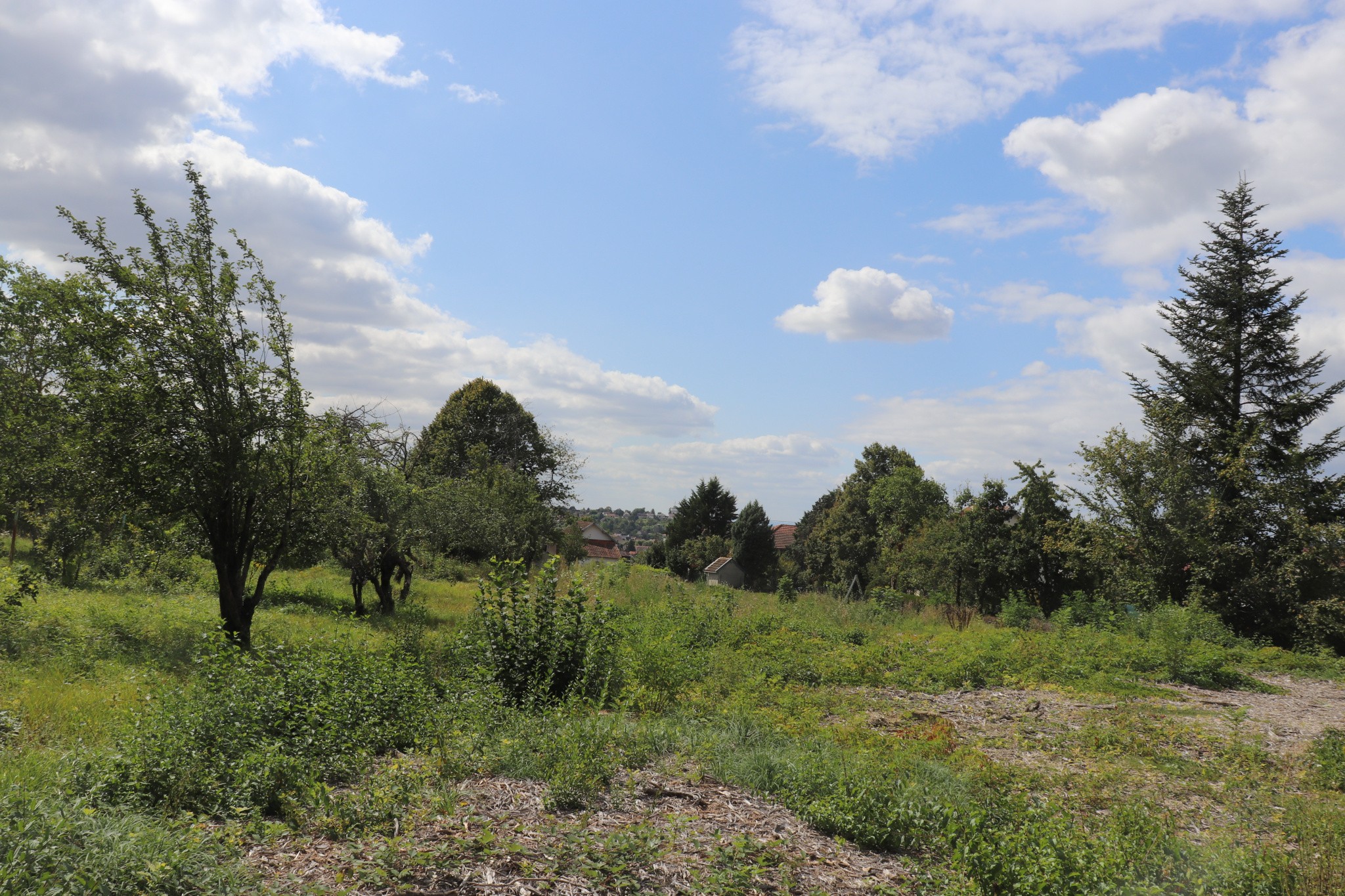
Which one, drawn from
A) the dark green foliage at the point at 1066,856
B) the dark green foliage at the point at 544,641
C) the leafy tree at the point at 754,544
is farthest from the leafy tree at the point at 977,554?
the leafy tree at the point at 754,544

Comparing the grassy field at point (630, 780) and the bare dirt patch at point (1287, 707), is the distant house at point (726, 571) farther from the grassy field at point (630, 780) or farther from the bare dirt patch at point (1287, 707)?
the grassy field at point (630, 780)

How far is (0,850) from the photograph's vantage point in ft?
10.9

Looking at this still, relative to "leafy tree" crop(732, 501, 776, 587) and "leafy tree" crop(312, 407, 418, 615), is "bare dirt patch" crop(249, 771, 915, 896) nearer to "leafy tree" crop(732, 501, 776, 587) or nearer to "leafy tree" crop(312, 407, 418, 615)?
"leafy tree" crop(312, 407, 418, 615)

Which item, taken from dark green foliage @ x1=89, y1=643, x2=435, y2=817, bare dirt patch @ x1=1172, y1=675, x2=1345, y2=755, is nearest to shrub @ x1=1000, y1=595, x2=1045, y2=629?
bare dirt patch @ x1=1172, y1=675, x2=1345, y2=755

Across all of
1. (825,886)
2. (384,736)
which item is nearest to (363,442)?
(384,736)

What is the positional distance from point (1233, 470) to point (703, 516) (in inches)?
1516

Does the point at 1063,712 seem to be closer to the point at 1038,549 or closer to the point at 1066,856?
the point at 1066,856

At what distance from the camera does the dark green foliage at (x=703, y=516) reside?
181 ft

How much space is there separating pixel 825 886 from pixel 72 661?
9.33 metres

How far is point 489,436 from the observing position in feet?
145

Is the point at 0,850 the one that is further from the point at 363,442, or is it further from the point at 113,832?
the point at 363,442

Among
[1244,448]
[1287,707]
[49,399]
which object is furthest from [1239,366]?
[49,399]

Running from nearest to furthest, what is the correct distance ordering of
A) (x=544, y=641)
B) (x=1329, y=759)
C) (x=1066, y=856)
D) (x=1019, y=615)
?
1. (x=1066, y=856)
2. (x=1329, y=759)
3. (x=544, y=641)
4. (x=1019, y=615)

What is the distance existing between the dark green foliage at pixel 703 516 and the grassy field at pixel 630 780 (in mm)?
44406
